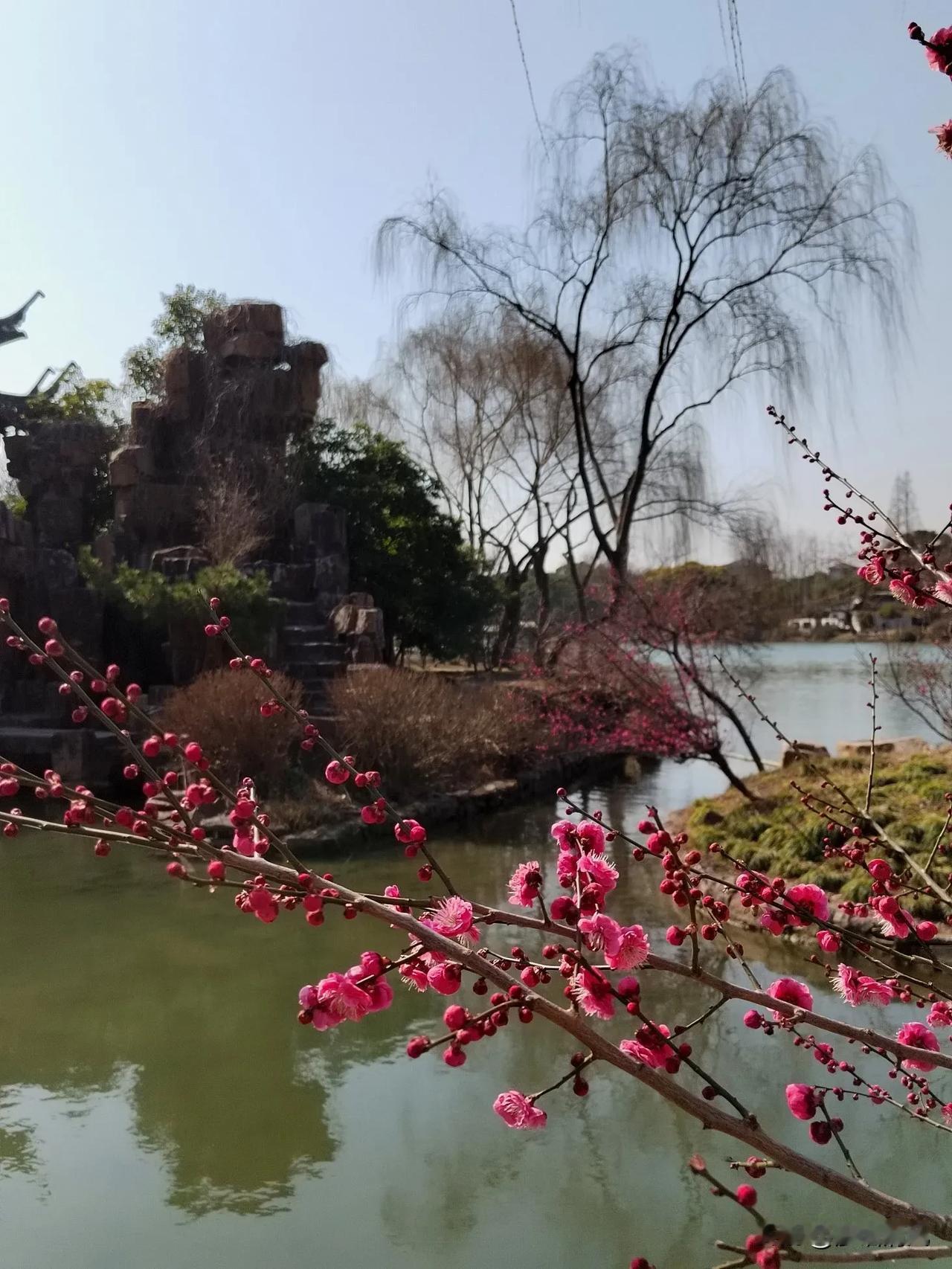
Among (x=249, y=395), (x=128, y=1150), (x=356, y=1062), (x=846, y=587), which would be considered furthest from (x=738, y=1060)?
(x=249, y=395)

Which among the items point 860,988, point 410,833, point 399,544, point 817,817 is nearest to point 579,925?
point 410,833

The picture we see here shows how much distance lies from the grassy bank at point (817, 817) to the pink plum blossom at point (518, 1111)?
14.1 feet

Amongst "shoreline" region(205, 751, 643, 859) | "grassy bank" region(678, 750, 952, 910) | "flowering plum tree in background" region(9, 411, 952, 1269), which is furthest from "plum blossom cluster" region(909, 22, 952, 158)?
"shoreline" region(205, 751, 643, 859)

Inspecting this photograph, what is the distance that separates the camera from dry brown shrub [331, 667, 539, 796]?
29.0ft

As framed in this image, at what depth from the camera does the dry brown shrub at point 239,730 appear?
26.3 feet

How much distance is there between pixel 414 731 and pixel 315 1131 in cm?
550

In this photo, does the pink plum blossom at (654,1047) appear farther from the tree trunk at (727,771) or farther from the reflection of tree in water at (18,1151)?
the tree trunk at (727,771)

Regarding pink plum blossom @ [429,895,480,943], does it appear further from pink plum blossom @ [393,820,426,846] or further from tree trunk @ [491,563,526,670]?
tree trunk @ [491,563,526,670]

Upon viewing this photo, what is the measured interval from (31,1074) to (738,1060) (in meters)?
2.68

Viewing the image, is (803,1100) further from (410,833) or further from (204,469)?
(204,469)

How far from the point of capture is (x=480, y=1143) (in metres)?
3.37

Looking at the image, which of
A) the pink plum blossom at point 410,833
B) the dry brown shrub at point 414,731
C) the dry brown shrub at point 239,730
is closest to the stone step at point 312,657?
the dry brown shrub at point 414,731

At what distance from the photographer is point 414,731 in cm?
891

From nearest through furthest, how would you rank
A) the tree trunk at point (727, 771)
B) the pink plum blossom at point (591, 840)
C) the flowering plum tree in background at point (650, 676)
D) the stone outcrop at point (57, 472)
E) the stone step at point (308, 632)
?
the pink plum blossom at point (591, 840)
the tree trunk at point (727, 771)
the flowering plum tree in background at point (650, 676)
the stone step at point (308, 632)
the stone outcrop at point (57, 472)
